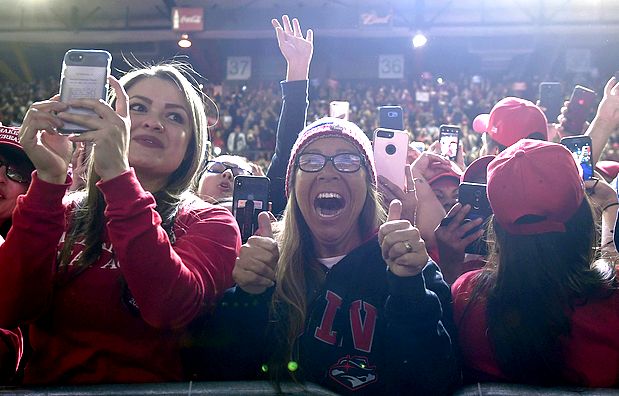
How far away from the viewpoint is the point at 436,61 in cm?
1522

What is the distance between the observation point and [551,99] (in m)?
3.49

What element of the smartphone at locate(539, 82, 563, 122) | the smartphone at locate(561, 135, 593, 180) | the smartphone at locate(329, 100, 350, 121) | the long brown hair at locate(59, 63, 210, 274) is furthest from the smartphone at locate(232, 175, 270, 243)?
the smartphone at locate(539, 82, 563, 122)

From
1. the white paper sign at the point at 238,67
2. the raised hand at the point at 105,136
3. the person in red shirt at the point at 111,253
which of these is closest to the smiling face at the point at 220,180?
the person in red shirt at the point at 111,253

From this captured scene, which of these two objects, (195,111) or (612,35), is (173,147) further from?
(612,35)

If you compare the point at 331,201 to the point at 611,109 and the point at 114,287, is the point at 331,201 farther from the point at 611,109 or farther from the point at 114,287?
the point at 611,109

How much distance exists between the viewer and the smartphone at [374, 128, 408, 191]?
2.16 metres

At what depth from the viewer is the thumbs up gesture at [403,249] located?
4.33ft

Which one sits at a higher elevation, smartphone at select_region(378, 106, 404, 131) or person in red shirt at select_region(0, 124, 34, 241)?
smartphone at select_region(378, 106, 404, 131)

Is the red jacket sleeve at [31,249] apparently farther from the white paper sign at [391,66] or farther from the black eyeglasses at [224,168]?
the white paper sign at [391,66]

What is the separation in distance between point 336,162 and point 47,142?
0.86 meters

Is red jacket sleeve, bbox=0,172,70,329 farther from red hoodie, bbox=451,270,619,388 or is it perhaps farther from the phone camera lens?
red hoodie, bbox=451,270,619,388

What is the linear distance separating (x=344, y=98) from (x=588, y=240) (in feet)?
43.1

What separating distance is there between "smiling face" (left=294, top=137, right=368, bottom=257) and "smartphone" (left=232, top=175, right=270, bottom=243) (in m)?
0.13

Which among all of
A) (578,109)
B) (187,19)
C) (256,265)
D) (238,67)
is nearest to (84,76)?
(256,265)
